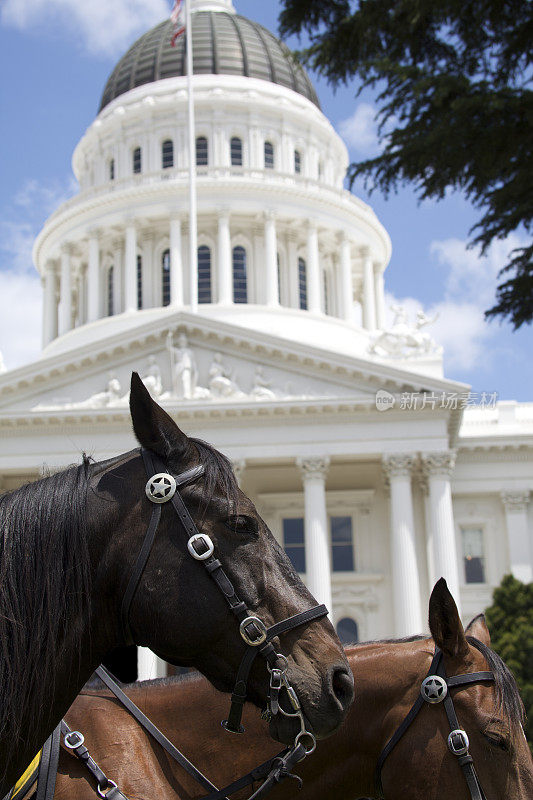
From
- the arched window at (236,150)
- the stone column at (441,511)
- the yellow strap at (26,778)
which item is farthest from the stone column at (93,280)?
the yellow strap at (26,778)

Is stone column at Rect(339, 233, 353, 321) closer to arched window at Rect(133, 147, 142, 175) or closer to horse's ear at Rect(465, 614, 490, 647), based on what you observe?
arched window at Rect(133, 147, 142, 175)

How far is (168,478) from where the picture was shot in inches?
103

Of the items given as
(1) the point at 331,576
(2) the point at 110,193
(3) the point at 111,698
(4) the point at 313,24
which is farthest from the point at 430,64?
(2) the point at 110,193

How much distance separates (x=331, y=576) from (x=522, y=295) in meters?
27.7

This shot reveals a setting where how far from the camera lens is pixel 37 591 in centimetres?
254

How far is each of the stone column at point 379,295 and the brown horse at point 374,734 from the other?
5418 cm

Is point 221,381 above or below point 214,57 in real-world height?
below

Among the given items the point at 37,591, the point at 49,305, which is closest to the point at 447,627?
the point at 37,591

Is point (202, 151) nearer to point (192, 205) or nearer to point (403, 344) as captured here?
point (192, 205)

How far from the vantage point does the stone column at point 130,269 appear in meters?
52.5

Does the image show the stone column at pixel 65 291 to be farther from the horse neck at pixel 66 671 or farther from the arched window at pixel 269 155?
the horse neck at pixel 66 671

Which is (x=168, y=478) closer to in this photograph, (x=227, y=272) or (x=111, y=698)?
(x=111, y=698)

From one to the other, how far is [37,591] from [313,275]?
5209 centimetres

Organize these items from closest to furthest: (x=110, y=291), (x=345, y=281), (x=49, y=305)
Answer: (x=345, y=281)
(x=110, y=291)
(x=49, y=305)
